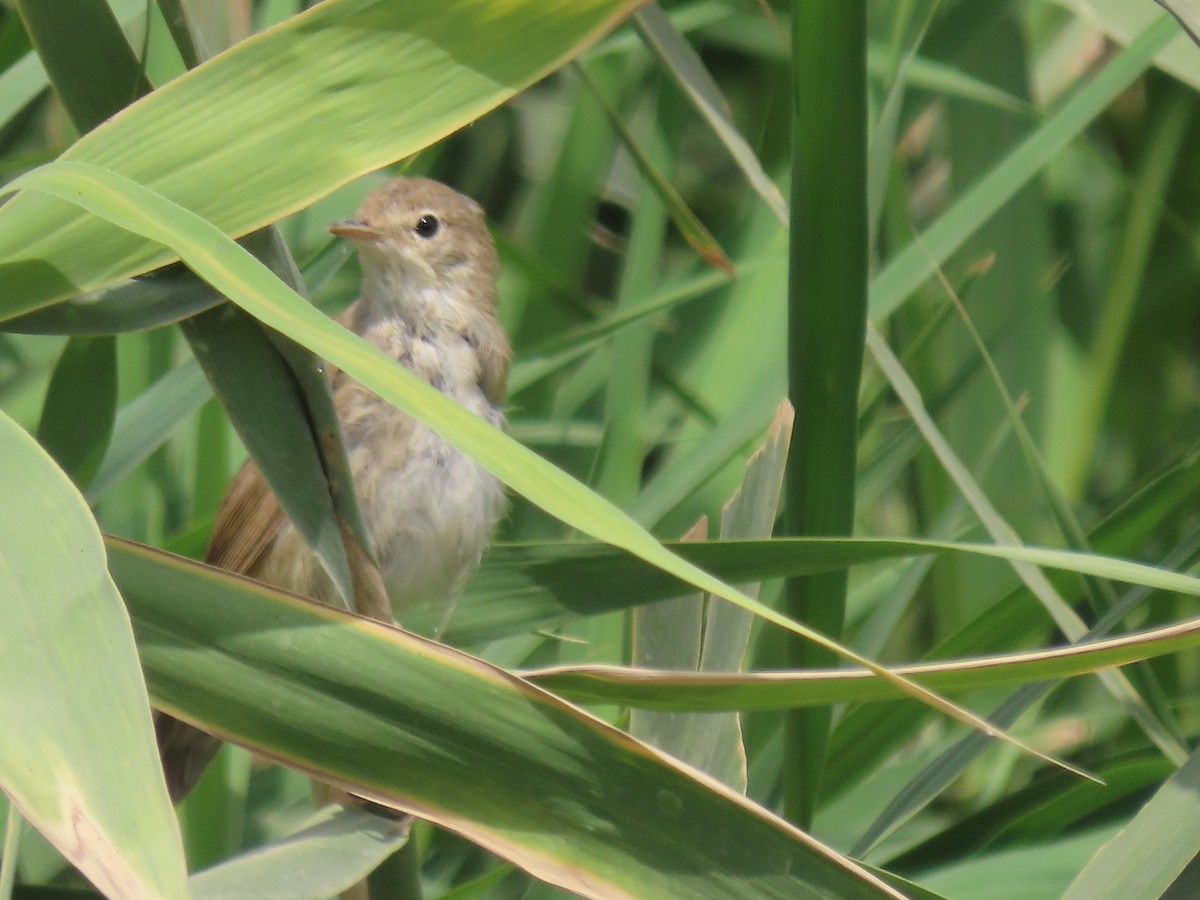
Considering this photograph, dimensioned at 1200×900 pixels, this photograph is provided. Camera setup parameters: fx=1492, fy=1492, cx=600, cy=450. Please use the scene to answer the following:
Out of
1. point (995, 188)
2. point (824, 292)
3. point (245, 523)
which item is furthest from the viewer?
point (245, 523)

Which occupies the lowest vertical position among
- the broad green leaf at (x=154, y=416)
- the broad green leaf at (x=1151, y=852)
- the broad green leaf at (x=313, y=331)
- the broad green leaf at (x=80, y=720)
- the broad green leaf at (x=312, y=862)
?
the broad green leaf at (x=312, y=862)

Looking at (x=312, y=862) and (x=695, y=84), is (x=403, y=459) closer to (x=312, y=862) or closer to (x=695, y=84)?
(x=695, y=84)

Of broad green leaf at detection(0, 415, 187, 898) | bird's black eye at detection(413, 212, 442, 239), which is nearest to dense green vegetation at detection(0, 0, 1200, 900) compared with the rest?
broad green leaf at detection(0, 415, 187, 898)

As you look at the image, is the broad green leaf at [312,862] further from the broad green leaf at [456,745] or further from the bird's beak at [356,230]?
the bird's beak at [356,230]

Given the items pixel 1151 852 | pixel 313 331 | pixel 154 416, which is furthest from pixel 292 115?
pixel 1151 852

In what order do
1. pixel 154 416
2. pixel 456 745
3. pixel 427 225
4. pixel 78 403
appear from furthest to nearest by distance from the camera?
pixel 427 225 → pixel 154 416 → pixel 78 403 → pixel 456 745

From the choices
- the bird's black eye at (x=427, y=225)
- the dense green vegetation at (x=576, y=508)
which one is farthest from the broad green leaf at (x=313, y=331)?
the bird's black eye at (x=427, y=225)
